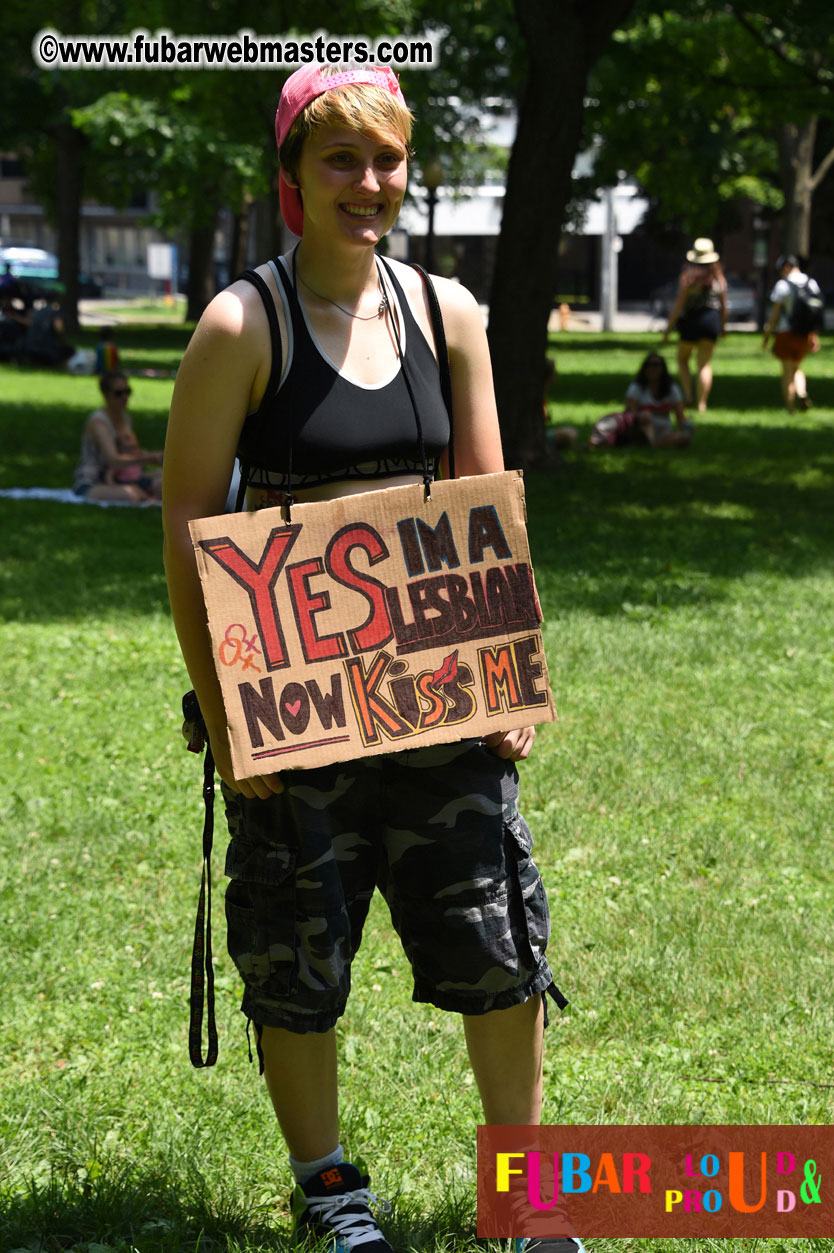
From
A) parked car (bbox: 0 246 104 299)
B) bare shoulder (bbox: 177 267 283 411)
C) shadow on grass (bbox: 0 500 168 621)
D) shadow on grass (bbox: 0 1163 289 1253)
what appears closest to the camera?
bare shoulder (bbox: 177 267 283 411)

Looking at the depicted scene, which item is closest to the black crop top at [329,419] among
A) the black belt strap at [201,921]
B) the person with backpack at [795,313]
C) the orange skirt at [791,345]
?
the black belt strap at [201,921]

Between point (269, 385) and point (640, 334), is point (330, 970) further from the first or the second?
point (640, 334)

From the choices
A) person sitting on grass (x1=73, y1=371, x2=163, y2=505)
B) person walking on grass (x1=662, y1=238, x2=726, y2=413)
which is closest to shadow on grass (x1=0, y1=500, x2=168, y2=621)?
person sitting on grass (x1=73, y1=371, x2=163, y2=505)

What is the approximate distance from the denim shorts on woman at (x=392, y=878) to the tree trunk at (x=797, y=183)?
105 feet

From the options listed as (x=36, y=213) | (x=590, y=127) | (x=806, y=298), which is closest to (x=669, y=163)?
(x=590, y=127)

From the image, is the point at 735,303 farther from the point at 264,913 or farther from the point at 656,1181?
the point at 264,913

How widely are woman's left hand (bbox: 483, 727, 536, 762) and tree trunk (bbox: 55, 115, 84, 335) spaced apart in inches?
1295

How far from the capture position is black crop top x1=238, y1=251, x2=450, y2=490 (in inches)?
96.7

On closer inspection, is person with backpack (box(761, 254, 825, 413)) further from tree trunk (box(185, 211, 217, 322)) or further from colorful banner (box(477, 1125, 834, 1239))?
tree trunk (box(185, 211, 217, 322))

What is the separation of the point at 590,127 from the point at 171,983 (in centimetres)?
2658

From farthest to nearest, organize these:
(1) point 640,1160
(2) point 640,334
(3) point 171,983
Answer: (2) point 640,334 < (3) point 171,983 < (1) point 640,1160

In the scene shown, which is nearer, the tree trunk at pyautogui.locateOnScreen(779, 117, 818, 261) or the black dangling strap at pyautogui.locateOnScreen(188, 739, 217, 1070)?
the black dangling strap at pyautogui.locateOnScreen(188, 739, 217, 1070)

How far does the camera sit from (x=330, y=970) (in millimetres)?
2619

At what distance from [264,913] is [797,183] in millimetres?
33206
